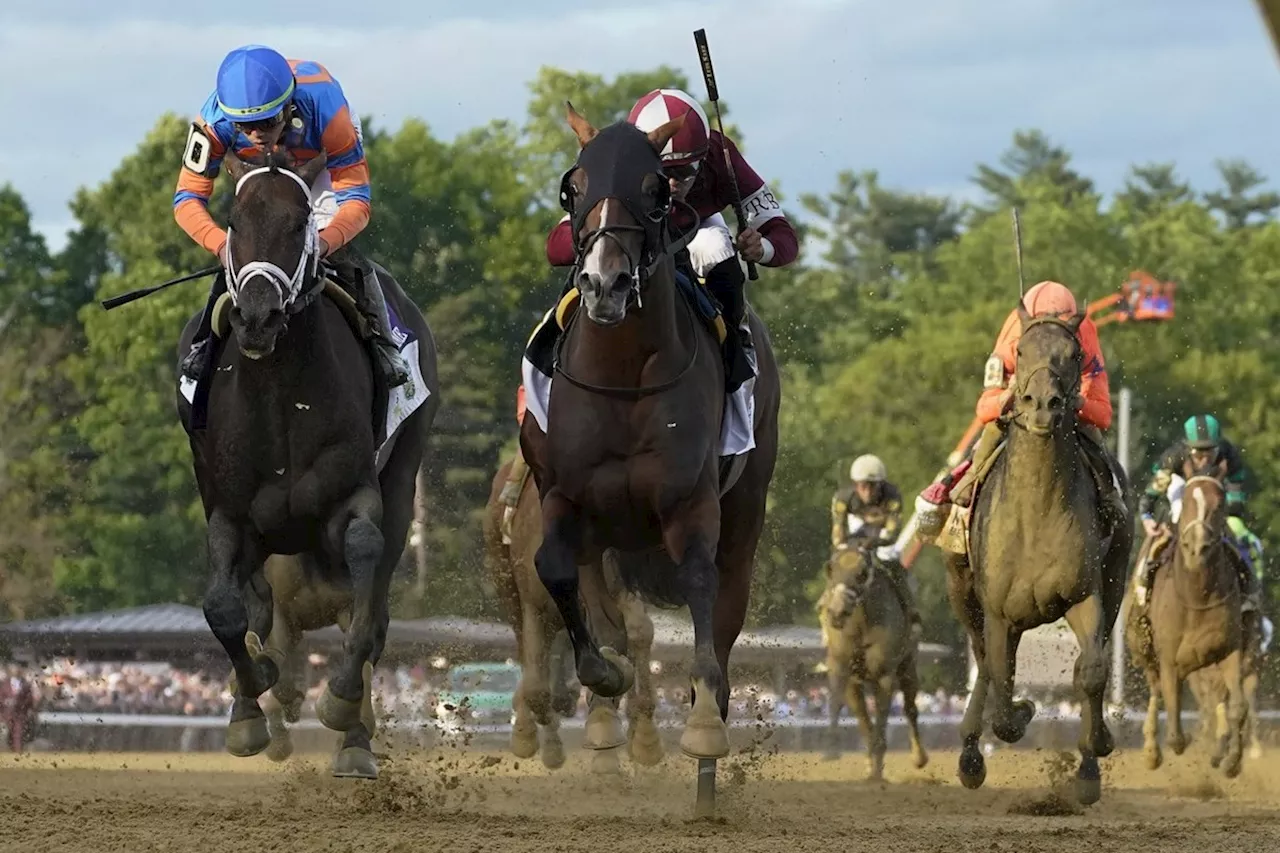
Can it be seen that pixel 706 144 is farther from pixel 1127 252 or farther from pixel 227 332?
pixel 1127 252

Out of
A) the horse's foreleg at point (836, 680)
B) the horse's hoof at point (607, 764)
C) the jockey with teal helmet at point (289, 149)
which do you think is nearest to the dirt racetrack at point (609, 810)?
the horse's hoof at point (607, 764)

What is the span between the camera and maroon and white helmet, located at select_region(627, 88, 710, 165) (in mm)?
10562

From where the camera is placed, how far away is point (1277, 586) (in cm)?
4712

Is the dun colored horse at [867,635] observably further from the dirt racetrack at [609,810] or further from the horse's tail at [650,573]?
the horse's tail at [650,573]

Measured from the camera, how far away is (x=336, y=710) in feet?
33.8

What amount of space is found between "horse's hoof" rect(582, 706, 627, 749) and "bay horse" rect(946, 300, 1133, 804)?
88.0 inches

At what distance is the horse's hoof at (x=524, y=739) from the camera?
13.7 metres

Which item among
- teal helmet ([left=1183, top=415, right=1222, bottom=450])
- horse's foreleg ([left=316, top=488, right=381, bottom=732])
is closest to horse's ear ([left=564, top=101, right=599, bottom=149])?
horse's foreleg ([left=316, top=488, right=381, bottom=732])

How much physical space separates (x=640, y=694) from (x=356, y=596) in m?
3.76

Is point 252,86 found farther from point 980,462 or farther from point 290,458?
point 980,462

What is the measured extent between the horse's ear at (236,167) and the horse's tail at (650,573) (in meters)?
2.58

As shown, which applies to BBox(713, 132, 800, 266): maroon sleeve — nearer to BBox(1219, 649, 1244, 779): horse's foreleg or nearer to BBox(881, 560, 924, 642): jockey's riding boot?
BBox(1219, 649, 1244, 779): horse's foreleg

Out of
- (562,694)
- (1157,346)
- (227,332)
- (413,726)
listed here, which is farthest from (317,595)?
(1157,346)

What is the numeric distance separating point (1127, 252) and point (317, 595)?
50.1 metres
